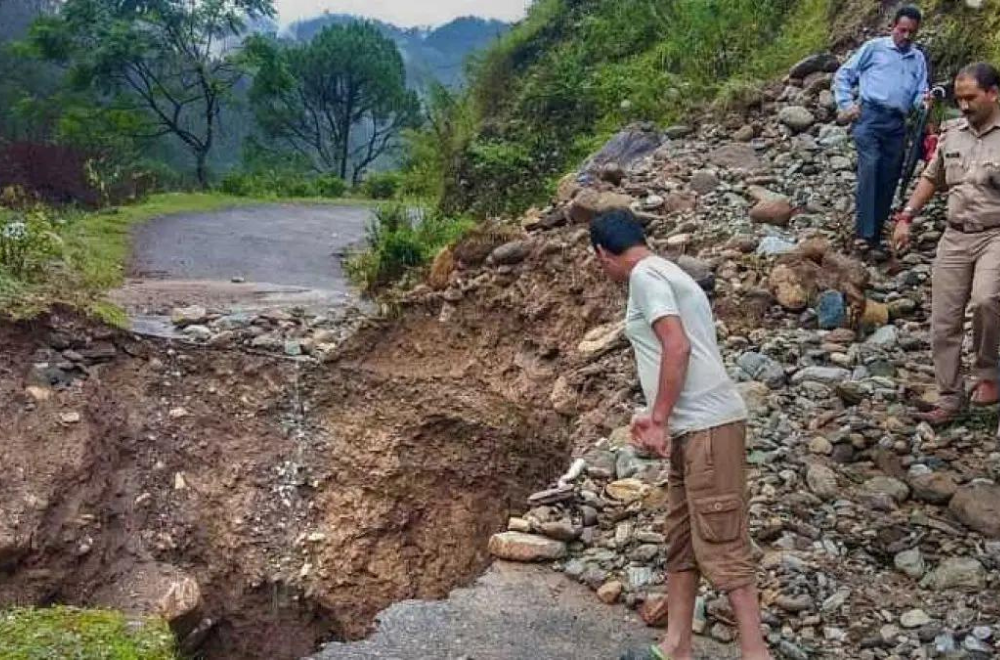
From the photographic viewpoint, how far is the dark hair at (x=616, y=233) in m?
3.22

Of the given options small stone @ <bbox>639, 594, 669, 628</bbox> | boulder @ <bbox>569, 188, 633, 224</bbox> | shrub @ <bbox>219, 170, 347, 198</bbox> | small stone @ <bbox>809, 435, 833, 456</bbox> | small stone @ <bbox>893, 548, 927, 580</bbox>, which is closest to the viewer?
small stone @ <bbox>639, 594, 669, 628</bbox>

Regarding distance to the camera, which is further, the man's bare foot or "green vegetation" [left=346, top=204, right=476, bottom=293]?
"green vegetation" [left=346, top=204, right=476, bottom=293]

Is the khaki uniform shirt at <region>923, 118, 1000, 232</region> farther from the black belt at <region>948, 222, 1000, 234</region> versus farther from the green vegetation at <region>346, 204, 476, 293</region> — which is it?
the green vegetation at <region>346, 204, 476, 293</region>

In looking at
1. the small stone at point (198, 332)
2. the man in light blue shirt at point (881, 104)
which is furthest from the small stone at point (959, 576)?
the small stone at point (198, 332)

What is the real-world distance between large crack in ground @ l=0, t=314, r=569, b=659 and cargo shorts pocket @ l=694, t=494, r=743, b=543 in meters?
2.63

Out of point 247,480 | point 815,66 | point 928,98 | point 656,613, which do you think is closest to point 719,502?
point 656,613

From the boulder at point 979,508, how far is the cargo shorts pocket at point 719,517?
69.6 inches

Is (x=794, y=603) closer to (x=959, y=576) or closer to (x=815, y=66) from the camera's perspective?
(x=959, y=576)

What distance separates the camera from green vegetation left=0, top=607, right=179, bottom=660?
128 inches

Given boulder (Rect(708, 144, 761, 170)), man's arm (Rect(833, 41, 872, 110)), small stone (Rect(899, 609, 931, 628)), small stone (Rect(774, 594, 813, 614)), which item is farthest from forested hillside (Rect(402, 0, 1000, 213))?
small stone (Rect(774, 594, 813, 614))

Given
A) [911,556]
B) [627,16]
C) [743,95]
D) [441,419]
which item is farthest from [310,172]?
[911,556]

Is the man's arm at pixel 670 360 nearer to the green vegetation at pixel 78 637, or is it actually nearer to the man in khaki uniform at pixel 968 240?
the green vegetation at pixel 78 637

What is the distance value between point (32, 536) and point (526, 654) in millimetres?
2961

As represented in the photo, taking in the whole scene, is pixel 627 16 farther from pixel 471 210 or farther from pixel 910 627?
pixel 910 627
